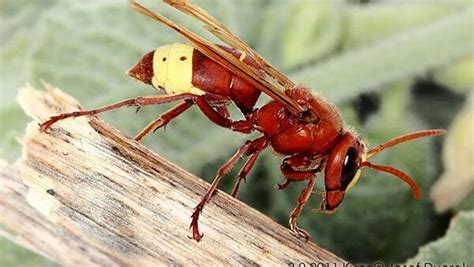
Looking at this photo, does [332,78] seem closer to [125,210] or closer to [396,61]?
[396,61]

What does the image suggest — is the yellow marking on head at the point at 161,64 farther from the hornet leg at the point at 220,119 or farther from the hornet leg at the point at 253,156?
the hornet leg at the point at 253,156

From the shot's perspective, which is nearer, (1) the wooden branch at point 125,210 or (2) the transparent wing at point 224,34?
(1) the wooden branch at point 125,210

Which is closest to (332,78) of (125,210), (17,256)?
(17,256)

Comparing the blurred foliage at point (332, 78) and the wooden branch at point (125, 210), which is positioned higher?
the blurred foliage at point (332, 78)

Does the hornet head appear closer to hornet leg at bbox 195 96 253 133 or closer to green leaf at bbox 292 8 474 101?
hornet leg at bbox 195 96 253 133

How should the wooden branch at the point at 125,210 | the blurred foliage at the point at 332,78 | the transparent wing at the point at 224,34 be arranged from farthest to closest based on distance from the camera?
the blurred foliage at the point at 332,78 < the transparent wing at the point at 224,34 < the wooden branch at the point at 125,210

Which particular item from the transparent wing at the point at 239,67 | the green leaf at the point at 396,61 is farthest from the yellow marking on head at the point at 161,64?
the green leaf at the point at 396,61

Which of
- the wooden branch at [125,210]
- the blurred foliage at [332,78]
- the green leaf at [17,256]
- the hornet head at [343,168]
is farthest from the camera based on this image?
the blurred foliage at [332,78]
